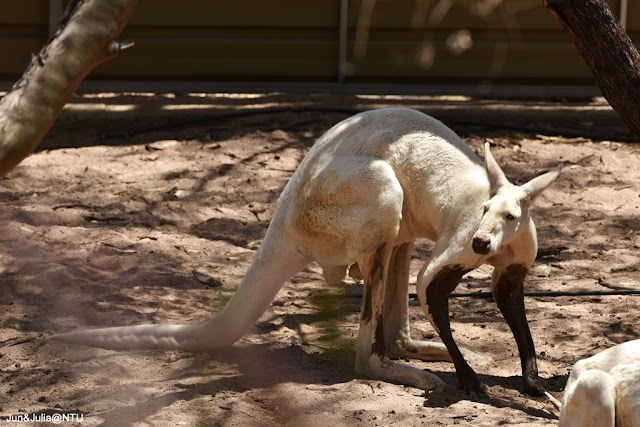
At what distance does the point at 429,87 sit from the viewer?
902cm

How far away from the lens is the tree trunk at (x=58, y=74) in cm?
178

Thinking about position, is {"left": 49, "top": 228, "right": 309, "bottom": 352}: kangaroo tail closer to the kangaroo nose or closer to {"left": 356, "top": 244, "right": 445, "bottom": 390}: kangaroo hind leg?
{"left": 356, "top": 244, "right": 445, "bottom": 390}: kangaroo hind leg

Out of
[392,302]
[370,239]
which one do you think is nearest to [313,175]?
[370,239]

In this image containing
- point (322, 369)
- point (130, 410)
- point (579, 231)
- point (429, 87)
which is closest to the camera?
point (130, 410)

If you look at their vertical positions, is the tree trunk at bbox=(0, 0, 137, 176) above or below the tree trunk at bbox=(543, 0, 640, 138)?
below

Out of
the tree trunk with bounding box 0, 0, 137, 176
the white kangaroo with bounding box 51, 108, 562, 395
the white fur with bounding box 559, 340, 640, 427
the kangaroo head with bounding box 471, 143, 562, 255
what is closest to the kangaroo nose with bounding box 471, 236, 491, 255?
the kangaroo head with bounding box 471, 143, 562, 255

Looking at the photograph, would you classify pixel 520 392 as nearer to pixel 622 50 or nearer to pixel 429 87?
pixel 622 50

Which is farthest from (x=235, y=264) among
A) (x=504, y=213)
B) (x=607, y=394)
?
(x=607, y=394)

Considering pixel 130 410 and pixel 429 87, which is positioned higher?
pixel 429 87

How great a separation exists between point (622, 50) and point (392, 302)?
1566 mm

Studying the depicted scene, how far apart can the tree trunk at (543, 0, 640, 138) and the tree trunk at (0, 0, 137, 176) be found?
288cm

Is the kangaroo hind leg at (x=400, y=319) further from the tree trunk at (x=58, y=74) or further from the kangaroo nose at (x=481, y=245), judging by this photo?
the tree trunk at (x=58, y=74)

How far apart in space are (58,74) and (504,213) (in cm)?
272

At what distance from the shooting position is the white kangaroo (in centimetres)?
444
